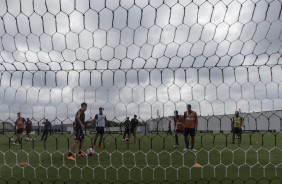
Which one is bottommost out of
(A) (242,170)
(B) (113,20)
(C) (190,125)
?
(A) (242,170)

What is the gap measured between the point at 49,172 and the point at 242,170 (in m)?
3.60

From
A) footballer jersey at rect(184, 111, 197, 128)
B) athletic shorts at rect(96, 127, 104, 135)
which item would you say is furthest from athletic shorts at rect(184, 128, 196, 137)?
athletic shorts at rect(96, 127, 104, 135)

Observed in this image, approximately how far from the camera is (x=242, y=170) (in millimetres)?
7465

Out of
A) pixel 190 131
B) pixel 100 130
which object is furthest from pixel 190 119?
pixel 100 130

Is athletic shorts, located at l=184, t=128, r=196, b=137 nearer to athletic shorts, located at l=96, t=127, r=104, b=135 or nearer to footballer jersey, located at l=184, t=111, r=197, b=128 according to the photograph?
footballer jersey, located at l=184, t=111, r=197, b=128

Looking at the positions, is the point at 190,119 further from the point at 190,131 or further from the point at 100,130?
the point at 100,130

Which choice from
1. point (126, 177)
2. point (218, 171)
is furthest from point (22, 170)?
point (218, 171)

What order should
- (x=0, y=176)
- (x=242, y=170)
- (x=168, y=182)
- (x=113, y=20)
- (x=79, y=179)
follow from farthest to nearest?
(x=242, y=170) → (x=0, y=176) → (x=79, y=179) → (x=168, y=182) → (x=113, y=20)

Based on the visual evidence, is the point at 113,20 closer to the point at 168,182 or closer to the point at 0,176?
the point at 168,182

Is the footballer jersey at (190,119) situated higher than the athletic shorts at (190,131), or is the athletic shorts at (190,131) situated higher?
the footballer jersey at (190,119)

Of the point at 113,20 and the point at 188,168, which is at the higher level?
the point at 113,20

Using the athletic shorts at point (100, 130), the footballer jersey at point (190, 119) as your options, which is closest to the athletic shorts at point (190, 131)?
the footballer jersey at point (190, 119)

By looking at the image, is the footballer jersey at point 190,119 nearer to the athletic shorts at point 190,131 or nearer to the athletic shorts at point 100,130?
the athletic shorts at point 190,131

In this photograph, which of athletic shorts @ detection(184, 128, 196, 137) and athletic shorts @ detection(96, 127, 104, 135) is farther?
athletic shorts @ detection(96, 127, 104, 135)
